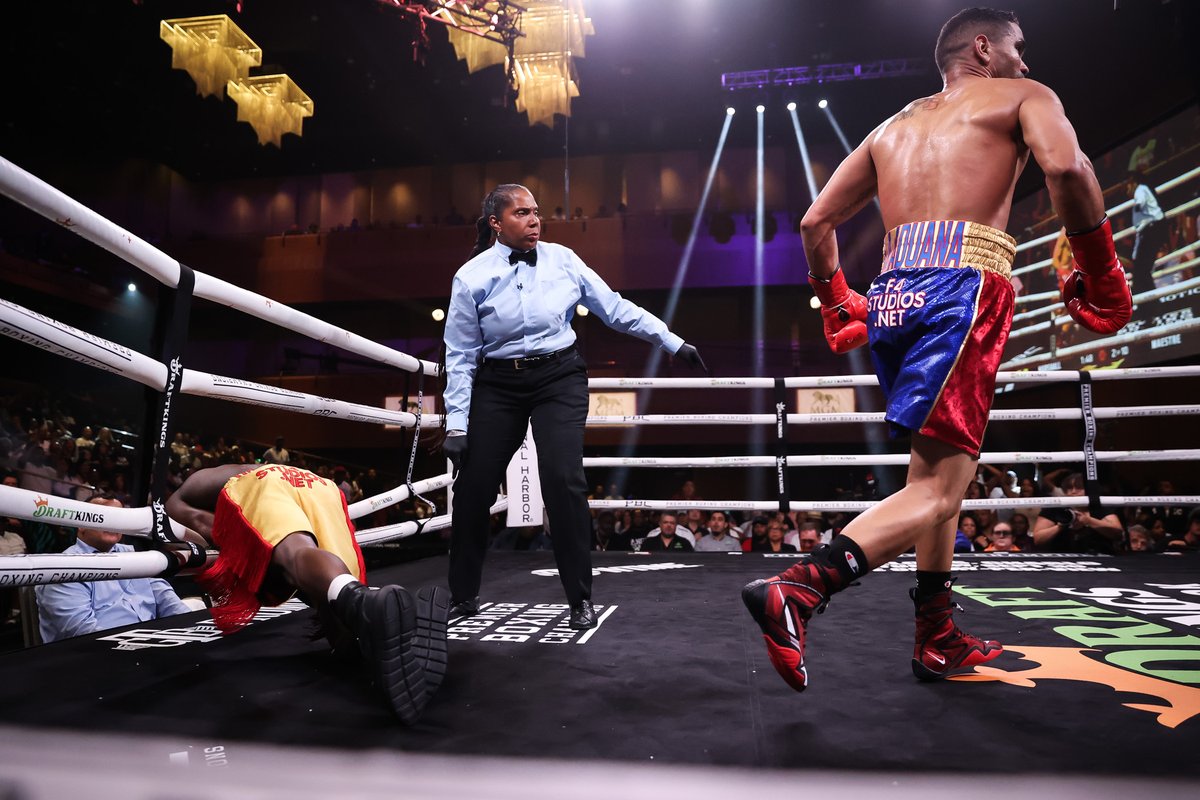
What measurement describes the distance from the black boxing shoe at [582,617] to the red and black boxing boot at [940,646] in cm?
79

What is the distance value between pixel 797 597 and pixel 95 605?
2.08 meters

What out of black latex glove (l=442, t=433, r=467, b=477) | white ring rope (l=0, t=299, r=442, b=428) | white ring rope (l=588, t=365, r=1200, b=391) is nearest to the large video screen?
white ring rope (l=588, t=365, r=1200, b=391)

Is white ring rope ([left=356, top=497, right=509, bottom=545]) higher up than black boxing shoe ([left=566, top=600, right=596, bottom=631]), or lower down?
higher up

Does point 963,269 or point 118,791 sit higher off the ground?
point 963,269

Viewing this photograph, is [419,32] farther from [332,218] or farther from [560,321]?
[560,321]

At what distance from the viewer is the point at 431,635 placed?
1274mm

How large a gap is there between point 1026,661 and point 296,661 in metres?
Answer: 1.50

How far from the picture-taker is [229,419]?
39.6 feet

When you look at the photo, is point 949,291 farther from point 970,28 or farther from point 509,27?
point 509,27

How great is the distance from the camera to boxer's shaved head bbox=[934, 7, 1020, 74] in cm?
156

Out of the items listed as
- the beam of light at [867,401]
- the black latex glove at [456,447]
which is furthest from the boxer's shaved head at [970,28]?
the beam of light at [867,401]

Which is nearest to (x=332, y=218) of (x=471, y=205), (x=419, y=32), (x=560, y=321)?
(x=471, y=205)

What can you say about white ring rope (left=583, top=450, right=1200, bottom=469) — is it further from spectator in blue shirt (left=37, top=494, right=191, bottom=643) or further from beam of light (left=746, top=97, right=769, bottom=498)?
beam of light (left=746, top=97, right=769, bottom=498)

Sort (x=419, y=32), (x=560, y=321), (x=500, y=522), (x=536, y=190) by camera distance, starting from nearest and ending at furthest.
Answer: (x=560, y=321)
(x=500, y=522)
(x=419, y=32)
(x=536, y=190)
